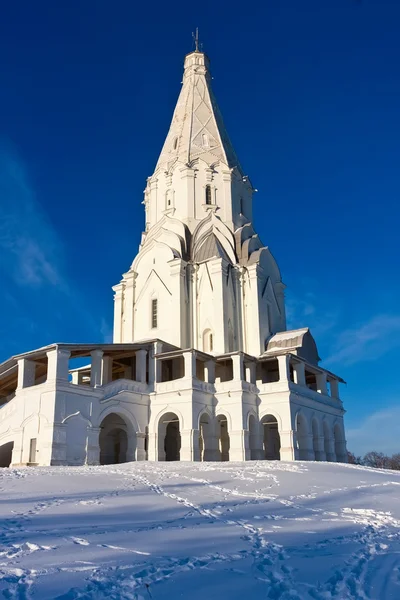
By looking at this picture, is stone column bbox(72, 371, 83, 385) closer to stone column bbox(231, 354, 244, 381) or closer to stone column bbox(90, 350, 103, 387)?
stone column bbox(90, 350, 103, 387)

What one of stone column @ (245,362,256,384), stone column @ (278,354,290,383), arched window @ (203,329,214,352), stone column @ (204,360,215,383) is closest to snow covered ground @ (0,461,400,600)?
stone column @ (278,354,290,383)

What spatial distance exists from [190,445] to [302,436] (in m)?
6.41

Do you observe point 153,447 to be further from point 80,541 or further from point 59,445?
point 80,541

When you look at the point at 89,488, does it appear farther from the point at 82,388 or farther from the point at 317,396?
the point at 317,396

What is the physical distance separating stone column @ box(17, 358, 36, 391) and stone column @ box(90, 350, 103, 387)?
2785 millimetres

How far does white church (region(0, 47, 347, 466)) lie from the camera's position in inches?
950

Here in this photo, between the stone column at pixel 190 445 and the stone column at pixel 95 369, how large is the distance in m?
4.75

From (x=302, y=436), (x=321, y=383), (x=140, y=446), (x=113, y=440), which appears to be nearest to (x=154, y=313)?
(x=113, y=440)

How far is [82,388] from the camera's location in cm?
2400

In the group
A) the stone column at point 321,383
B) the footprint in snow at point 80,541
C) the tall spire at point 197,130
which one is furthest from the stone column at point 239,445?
the footprint in snow at point 80,541

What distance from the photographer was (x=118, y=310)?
3497 cm

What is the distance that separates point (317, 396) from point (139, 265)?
13465mm

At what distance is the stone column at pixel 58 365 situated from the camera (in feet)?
75.9

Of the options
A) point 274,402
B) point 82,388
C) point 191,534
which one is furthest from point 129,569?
point 274,402
